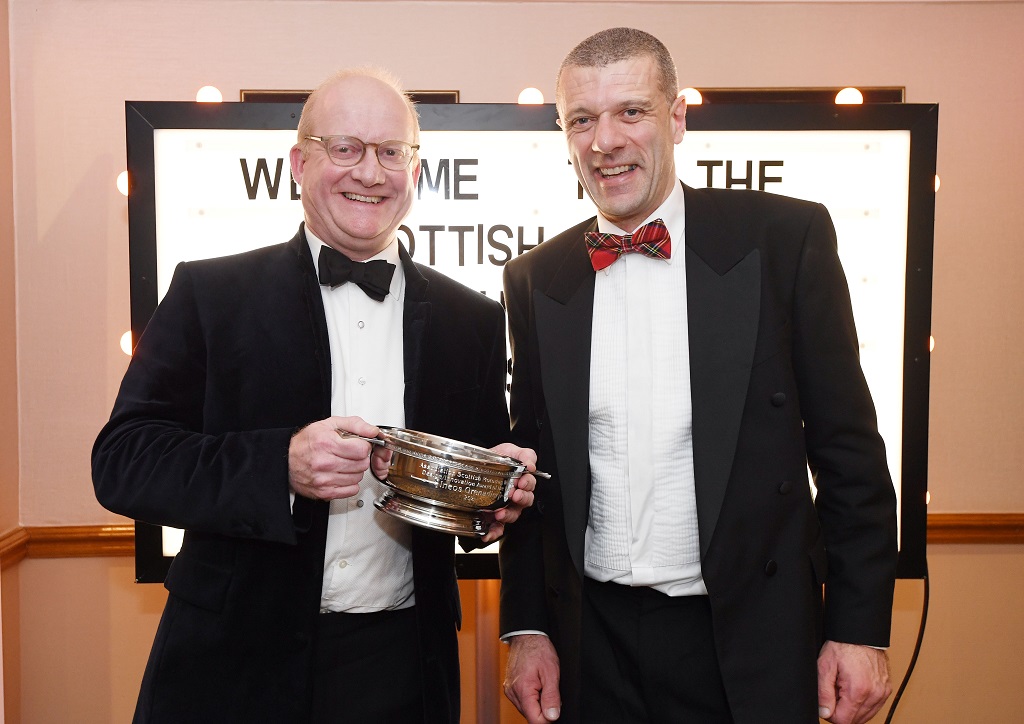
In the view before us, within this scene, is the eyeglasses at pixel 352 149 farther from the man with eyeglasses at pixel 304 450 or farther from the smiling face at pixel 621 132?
the smiling face at pixel 621 132

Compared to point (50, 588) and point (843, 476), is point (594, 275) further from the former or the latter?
point (50, 588)

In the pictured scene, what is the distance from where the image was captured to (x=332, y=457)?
1.59m

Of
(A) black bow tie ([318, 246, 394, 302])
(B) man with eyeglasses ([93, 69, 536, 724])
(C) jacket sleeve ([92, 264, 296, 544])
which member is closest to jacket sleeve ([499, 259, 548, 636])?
(B) man with eyeglasses ([93, 69, 536, 724])

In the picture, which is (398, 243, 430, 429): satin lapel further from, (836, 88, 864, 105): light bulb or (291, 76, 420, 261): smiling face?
(836, 88, 864, 105): light bulb

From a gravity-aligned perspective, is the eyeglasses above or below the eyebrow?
below

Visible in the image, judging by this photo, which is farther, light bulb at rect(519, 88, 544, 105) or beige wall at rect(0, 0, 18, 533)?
beige wall at rect(0, 0, 18, 533)

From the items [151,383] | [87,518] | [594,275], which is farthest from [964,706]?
[87,518]

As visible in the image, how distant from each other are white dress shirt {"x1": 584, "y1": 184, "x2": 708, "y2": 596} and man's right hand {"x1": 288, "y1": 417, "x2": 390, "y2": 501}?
578 millimetres

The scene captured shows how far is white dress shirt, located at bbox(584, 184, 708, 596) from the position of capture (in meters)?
1.85

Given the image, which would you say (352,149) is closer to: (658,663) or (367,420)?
(367,420)

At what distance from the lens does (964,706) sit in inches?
138

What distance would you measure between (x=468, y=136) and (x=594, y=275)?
971mm

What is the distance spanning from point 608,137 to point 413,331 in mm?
646

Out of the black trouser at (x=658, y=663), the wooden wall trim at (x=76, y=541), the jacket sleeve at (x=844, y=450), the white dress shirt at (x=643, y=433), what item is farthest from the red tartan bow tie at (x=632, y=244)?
the wooden wall trim at (x=76, y=541)
